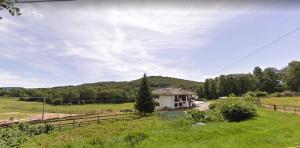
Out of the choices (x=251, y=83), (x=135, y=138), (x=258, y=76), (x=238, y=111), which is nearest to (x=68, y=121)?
(x=238, y=111)

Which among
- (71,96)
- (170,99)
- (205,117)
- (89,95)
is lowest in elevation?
(205,117)

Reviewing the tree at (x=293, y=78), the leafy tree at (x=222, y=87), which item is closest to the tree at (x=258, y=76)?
the tree at (x=293, y=78)

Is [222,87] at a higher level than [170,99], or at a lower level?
higher

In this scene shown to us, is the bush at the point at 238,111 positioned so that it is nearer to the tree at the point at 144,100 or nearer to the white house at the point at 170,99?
the tree at the point at 144,100

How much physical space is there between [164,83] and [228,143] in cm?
8919

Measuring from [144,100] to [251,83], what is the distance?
5260 centimetres

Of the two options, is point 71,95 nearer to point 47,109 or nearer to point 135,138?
point 47,109

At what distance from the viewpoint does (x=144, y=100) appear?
37781 millimetres

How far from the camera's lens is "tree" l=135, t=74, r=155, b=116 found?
3744 centimetres

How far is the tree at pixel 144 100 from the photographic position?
37.4 meters

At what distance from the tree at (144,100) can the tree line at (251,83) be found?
44.3 m

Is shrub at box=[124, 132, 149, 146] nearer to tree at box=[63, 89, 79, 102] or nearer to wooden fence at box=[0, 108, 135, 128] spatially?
wooden fence at box=[0, 108, 135, 128]

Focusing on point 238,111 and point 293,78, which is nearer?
point 238,111

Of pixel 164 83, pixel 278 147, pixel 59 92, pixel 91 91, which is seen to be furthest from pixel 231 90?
pixel 278 147
